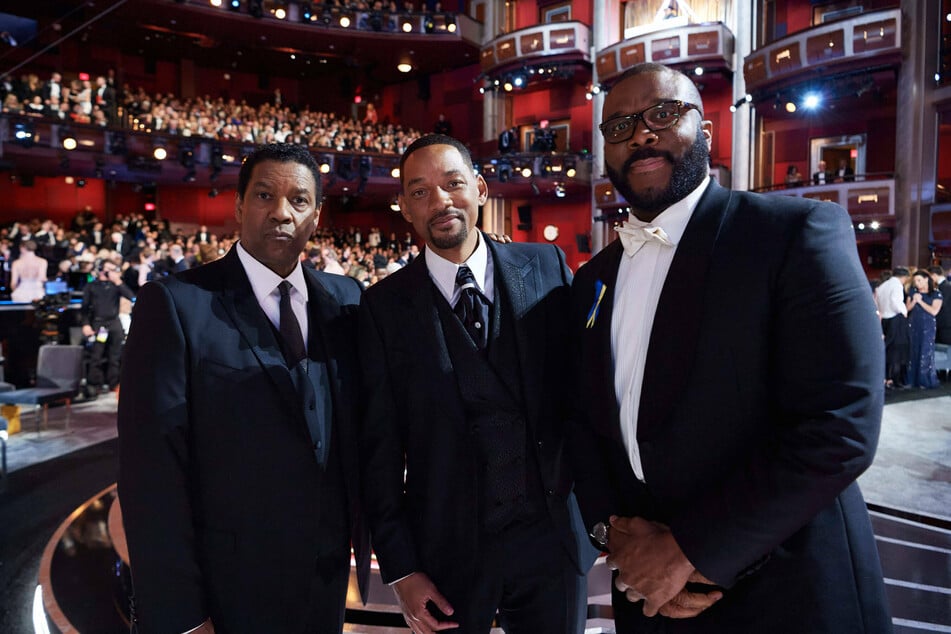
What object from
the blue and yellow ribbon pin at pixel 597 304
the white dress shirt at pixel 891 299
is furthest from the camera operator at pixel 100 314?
the white dress shirt at pixel 891 299

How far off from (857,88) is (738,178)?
10.2 ft

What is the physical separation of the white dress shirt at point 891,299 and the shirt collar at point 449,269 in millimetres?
8744

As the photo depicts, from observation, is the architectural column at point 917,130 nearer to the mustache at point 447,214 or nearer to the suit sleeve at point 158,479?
the mustache at point 447,214

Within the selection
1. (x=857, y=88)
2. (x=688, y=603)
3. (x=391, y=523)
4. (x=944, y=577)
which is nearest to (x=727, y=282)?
(x=688, y=603)

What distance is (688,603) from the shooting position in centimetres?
126

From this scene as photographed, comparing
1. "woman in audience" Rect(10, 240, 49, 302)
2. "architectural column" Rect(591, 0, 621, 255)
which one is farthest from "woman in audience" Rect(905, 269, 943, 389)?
"woman in audience" Rect(10, 240, 49, 302)

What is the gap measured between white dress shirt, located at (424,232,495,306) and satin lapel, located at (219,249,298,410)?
50 cm

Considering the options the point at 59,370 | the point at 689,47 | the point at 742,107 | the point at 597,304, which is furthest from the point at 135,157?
the point at 597,304

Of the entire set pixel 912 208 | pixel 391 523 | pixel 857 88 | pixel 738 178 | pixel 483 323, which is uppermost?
pixel 857 88

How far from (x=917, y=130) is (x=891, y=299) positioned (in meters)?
6.61

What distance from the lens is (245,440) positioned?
1.59 m

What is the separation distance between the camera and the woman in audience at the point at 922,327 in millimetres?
8656

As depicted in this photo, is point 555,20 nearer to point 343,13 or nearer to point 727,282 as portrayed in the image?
point 343,13

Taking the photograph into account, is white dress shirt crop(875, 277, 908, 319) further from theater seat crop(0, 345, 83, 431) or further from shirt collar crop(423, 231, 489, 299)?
theater seat crop(0, 345, 83, 431)
